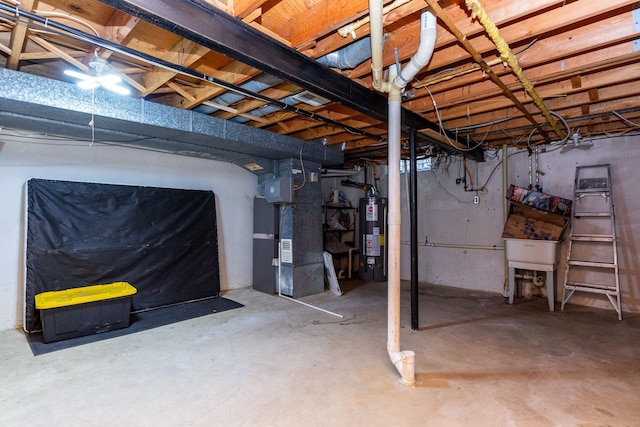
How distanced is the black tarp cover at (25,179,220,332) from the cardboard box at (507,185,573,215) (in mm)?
4051

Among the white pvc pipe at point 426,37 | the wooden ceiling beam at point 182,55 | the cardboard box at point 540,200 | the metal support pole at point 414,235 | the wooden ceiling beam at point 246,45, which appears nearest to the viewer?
the wooden ceiling beam at point 246,45

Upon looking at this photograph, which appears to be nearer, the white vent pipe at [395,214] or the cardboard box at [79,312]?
the white vent pipe at [395,214]

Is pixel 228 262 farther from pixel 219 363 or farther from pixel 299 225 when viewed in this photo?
pixel 219 363

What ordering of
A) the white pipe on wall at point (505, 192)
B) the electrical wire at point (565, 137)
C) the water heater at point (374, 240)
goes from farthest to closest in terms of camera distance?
the water heater at point (374, 240) < the white pipe on wall at point (505, 192) < the electrical wire at point (565, 137)

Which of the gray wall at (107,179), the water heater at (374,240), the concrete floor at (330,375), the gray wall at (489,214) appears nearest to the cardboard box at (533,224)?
the gray wall at (489,214)

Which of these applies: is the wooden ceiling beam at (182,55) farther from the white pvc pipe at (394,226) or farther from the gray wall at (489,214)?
the gray wall at (489,214)

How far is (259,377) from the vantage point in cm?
220

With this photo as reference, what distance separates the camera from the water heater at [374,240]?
17.9 feet

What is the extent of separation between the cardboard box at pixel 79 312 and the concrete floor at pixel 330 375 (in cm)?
26

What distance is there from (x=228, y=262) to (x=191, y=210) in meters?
0.95

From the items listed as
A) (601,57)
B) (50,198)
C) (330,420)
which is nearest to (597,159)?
(601,57)

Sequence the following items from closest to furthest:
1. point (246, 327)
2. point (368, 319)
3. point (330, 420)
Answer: point (330, 420) < point (246, 327) < point (368, 319)

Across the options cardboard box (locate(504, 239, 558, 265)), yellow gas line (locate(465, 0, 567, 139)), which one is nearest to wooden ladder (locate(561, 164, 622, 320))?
cardboard box (locate(504, 239, 558, 265))

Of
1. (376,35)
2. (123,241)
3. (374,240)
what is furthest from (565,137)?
(123,241)
